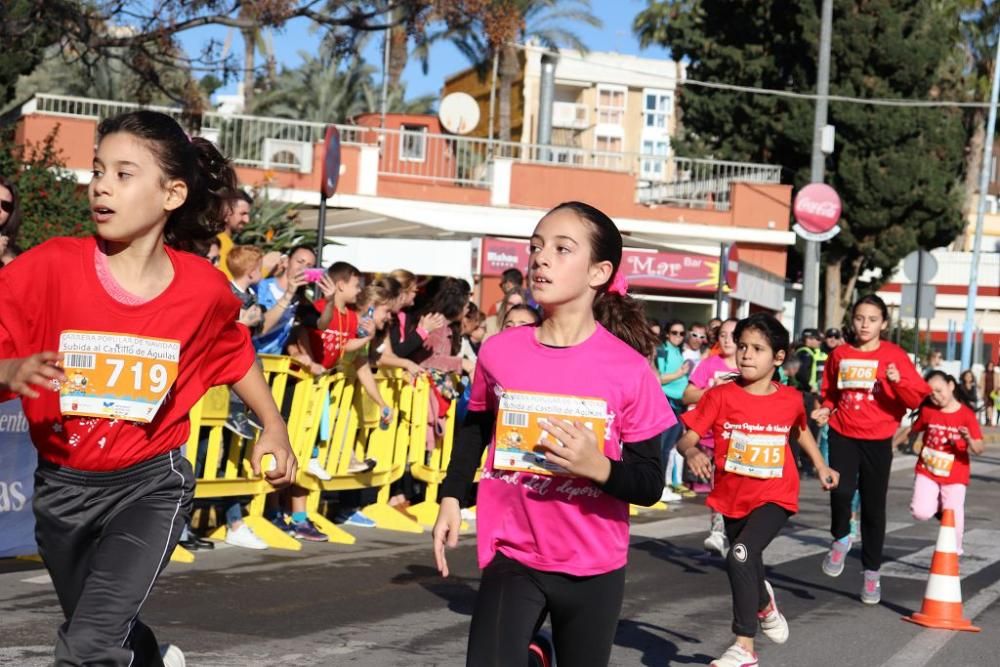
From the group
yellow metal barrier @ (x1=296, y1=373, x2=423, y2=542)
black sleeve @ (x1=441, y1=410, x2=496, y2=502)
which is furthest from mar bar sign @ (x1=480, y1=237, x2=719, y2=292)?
black sleeve @ (x1=441, y1=410, x2=496, y2=502)

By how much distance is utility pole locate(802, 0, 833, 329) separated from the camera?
105 ft

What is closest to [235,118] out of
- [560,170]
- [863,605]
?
[560,170]

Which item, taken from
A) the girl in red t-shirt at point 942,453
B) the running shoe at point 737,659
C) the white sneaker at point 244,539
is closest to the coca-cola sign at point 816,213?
the girl in red t-shirt at point 942,453

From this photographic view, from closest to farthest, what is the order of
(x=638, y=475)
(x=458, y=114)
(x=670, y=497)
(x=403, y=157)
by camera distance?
(x=638, y=475) < (x=670, y=497) < (x=403, y=157) < (x=458, y=114)

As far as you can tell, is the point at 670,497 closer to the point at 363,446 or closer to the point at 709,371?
the point at 709,371

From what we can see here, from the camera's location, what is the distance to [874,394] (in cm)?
1020

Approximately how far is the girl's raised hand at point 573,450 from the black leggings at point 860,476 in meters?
6.00

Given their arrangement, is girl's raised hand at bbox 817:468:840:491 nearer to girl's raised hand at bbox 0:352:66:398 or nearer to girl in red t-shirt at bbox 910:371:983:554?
girl in red t-shirt at bbox 910:371:983:554

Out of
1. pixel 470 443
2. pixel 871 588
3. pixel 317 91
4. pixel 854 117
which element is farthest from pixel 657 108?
pixel 470 443

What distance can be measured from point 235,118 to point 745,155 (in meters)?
19.1

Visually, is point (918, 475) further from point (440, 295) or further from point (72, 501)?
point (72, 501)

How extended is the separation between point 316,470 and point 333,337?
0.96 meters

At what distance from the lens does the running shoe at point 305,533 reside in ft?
35.9

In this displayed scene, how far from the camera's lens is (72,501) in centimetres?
427
